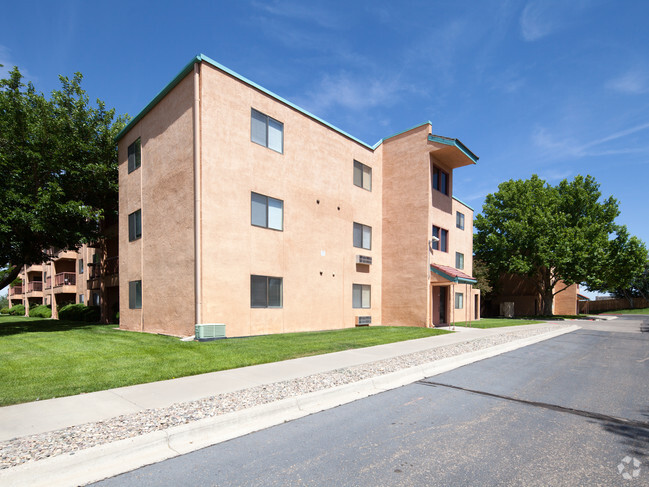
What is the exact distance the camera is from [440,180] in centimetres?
2272

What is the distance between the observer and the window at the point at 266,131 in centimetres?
1523

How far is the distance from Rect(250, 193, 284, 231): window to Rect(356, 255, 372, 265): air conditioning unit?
528 cm

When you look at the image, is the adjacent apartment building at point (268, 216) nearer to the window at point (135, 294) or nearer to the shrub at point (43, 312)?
the window at point (135, 294)

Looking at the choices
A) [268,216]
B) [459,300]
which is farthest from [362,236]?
[459,300]

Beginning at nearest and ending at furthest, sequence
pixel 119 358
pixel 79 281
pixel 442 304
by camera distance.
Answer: pixel 119 358
pixel 442 304
pixel 79 281

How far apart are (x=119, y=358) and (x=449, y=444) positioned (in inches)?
313

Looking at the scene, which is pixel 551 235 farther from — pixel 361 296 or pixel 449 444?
pixel 449 444

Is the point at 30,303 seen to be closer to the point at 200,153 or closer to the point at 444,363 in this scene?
the point at 200,153

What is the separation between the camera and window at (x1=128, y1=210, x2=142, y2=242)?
16.8 m

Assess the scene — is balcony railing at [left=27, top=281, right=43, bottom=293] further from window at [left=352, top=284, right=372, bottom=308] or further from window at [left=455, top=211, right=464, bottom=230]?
window at [left=455, top=211, right=464, bottom=230]

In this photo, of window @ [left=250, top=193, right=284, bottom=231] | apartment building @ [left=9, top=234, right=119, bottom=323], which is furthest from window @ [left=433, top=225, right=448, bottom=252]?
apartment building @ [left=9, top=234, right=119, bottom=323]

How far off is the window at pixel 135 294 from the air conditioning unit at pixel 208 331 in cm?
536

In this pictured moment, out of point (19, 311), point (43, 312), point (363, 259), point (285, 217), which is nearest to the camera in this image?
point (285, 217)

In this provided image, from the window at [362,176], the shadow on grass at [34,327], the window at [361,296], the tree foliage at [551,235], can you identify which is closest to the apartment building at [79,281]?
the shadow on grass at [34,327]
